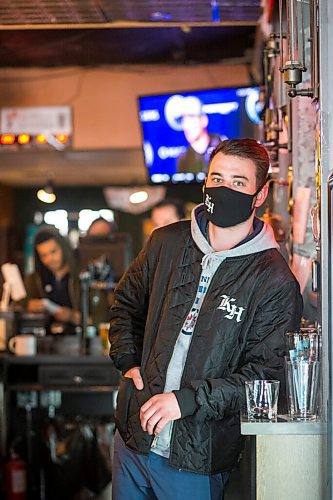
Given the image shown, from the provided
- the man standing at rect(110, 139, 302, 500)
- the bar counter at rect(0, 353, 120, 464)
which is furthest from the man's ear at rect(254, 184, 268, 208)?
the bar counter at rect(0, 353, 120, 464)

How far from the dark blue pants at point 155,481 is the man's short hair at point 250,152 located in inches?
35.1

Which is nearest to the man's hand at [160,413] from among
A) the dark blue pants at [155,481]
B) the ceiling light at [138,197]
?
the dark blue pants at [155,481]

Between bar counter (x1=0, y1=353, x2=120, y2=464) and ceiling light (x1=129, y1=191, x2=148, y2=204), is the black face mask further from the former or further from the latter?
ceiling light (x1=129, y1=191, x2=148, y2=204)

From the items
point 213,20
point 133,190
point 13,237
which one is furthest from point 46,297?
point 13,237

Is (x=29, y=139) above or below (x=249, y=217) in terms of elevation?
above

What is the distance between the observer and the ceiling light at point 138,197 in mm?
11810

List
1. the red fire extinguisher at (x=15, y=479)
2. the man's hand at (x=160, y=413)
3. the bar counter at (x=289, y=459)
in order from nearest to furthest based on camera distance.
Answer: the bar counter at (x=289, y=459)
the man's hand at (x=160, y=413)
the red fire extinguisher at (x=15, y=479)

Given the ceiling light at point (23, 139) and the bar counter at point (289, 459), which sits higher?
the ceiling light at point (23, 139)

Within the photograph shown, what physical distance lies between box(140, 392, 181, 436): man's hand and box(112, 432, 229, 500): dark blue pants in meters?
0.15

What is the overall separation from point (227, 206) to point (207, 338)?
1.32 feet

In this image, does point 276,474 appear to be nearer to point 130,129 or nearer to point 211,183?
point 211,183

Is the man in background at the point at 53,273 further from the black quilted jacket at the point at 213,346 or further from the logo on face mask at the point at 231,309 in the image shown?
the logo on face mask at the point at 231,309

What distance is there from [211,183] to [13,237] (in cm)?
1026

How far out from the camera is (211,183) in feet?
9.51
